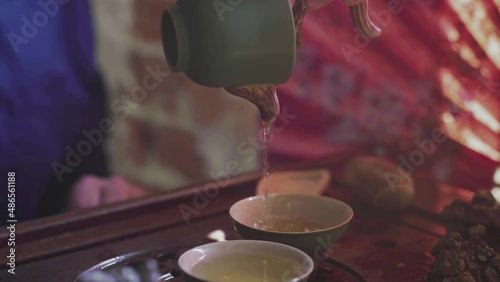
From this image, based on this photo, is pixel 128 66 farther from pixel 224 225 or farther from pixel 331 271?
pixel 331 271

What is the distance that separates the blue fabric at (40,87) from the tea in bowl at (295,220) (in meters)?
0.70

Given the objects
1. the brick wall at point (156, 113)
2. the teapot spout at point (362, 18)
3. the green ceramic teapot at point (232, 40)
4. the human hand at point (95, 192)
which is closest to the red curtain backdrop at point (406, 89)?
the brick wall at point (156, 113)

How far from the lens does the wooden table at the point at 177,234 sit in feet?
3.46

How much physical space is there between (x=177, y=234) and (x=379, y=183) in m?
0.43

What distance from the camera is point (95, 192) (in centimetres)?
165

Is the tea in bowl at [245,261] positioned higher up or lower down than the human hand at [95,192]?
higher up

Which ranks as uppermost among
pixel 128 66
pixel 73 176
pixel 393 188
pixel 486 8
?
pixel 486 8

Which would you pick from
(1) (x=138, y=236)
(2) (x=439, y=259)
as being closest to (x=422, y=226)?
(2) (x=439, y=259)

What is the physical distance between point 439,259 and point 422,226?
0.29 metres

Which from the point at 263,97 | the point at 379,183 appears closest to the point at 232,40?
the point at 263,97

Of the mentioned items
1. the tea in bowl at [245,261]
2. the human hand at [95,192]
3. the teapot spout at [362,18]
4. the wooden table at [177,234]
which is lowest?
the human hand at [95,192]

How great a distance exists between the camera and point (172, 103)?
202 centimetres

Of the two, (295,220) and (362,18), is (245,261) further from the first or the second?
(362,18)

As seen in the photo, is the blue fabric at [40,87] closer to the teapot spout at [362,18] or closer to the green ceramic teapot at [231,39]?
the green ceramic teapot at [231,39]
